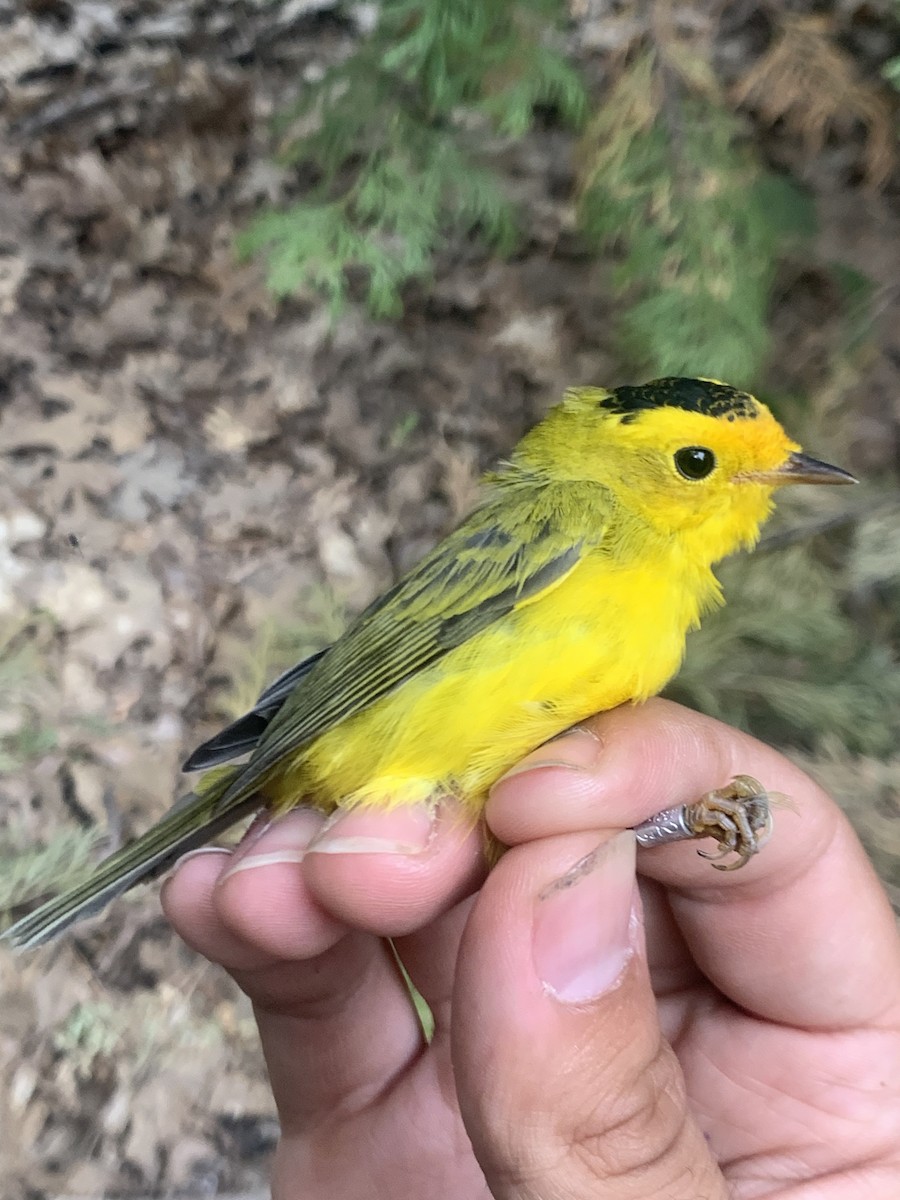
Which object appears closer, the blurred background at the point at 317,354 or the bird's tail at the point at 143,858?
the bird's tail at the point at 143,858

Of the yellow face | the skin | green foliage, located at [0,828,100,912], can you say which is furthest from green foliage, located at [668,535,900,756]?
green foliage, located at [0,828,100,912]

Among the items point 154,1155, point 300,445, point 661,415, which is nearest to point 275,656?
point 300,445

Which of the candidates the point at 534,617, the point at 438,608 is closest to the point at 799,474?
the point at 534,617

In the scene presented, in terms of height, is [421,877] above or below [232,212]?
below

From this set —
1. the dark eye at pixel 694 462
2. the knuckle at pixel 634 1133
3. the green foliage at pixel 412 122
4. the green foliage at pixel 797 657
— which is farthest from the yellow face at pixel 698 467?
the green foliage at pixel 412 122

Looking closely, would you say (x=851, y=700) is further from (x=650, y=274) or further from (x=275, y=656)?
(x=275, y=656)

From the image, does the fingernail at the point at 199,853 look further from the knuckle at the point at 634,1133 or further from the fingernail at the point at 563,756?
the knuckle at the point at 634,1133
